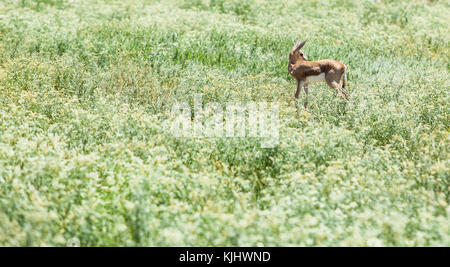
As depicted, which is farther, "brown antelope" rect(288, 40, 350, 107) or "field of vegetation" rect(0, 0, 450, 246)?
"brown antelope" rect(288, 40, 350, 107)

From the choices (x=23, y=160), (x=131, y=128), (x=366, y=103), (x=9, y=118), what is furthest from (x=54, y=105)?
(x=366, y=103)

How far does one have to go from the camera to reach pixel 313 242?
13.5ft

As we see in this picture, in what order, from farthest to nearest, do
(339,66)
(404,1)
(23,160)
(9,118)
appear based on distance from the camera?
1. (404,1)
2. (339,66)
3. (9,118)
4. (23,160)

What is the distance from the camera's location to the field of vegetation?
4.27m

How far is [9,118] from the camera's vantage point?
6578 millimetres

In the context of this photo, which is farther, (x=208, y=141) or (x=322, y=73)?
(x=322, y=73)

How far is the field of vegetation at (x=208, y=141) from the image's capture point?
4.27 metres

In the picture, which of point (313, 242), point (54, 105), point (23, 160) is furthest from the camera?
point (54, 105)

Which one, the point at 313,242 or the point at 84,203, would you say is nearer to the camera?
the point at 313,242

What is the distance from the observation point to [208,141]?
6.25m

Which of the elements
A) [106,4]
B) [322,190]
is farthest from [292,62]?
[106,4]

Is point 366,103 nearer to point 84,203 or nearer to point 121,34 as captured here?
point 84,203

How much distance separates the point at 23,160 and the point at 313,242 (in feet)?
9.85

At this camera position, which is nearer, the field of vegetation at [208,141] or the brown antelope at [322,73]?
the field of vegetation at [208,141]
